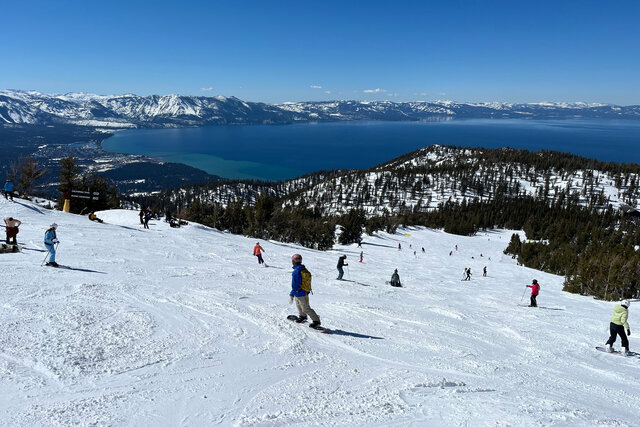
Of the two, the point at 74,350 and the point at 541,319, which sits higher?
the point at 74,350

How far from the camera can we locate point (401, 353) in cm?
905

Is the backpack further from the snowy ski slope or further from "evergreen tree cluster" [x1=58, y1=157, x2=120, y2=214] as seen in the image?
"evergreen tree cluster" [x1=58, y1=157, x2=120, y2=214]

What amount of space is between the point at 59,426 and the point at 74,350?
2.71 meters

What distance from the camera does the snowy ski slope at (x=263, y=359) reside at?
18.5ft

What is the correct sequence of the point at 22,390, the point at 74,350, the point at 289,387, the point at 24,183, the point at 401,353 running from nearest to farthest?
the point at 22,390 → the point at 289,387 → the point at 74,350 → the point at 401,353 → the point at 24,183

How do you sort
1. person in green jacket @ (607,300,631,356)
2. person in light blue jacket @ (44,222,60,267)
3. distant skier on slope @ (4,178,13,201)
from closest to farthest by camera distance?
1. person in green jacket @ (607,300,631,356)
2. person in light blue jacket @ (44,222,60,267)
3. distant skier on slope @ (4,178,13,201)

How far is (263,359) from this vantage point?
25.1 feet

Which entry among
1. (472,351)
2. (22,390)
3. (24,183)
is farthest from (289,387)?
(24,183)

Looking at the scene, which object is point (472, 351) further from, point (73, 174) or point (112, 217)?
point (73, 174)

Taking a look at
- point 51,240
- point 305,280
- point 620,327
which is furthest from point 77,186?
point 620,327

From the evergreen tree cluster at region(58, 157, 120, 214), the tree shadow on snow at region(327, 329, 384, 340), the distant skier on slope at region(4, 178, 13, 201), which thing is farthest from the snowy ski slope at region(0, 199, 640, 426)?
the evergreen tree cluster at region(58, 157, 120, 214)

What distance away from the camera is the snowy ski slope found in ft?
18.5

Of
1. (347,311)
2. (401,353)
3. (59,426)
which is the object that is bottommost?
(347,311)

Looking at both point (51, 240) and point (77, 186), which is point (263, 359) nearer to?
point (51, 240)
